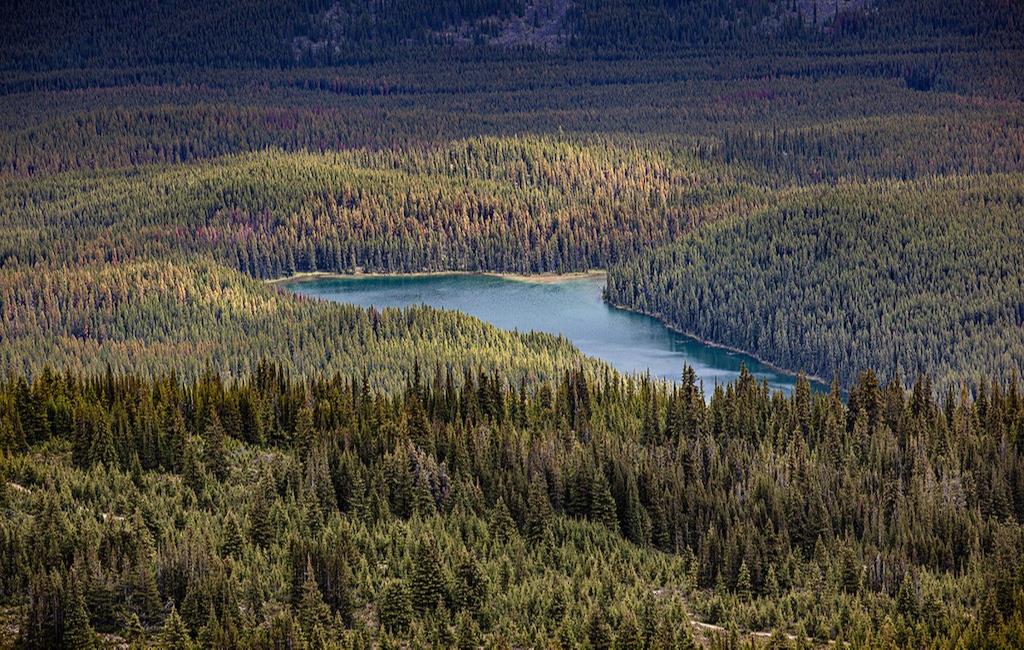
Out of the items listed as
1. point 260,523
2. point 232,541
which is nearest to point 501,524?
point 260,523

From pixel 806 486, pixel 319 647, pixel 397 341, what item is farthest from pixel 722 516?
pixel 397 341

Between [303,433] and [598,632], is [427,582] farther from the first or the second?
[303,433]

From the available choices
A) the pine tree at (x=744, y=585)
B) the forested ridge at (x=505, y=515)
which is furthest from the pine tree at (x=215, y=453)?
the pine tree at (x=744, y=585)

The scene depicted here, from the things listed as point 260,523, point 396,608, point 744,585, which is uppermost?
point 260,523

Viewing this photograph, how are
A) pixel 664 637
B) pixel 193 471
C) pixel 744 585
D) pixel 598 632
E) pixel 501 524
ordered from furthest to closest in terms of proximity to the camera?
1. pixel 193 471
2. pixel 501 524
3. pixel 744 585
4. pixel 598 632
5. pixel 664 637

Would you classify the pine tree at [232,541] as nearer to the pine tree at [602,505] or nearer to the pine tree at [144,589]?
the pine tree at [144,589]

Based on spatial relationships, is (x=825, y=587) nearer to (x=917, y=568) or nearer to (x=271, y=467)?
(x=917, y=568)

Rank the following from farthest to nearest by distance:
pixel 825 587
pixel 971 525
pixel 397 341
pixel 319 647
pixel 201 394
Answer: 1. pixel 397 341
2. pixel 201 394
3. pixel 971 525
4. pixel 825 587
5. pixel 319 647
